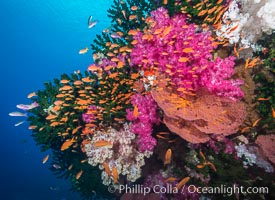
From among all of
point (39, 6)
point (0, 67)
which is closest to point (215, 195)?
point (39, 6)

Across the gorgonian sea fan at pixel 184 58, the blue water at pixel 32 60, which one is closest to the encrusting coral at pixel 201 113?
the gorgonian sea fan at pixel 184 58

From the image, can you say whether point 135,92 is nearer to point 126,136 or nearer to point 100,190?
point 126,136

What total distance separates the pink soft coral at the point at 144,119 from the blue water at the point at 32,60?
70.0 feet

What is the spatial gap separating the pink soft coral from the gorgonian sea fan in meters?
0.87

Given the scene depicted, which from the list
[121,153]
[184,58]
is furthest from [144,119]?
[184,58]

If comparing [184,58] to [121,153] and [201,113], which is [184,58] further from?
[121,153]

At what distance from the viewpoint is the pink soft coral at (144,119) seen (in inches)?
231

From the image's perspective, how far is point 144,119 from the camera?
5.89 metres

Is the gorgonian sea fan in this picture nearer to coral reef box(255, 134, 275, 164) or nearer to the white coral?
the white coral

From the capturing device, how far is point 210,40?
527 centimetres

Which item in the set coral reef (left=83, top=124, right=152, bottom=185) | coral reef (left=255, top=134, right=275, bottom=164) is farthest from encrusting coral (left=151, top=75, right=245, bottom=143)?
coral reef (left=83, top=124, right=152, bottom=185)

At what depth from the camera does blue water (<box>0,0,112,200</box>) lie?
32312 mm

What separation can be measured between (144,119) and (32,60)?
8208 centimetres

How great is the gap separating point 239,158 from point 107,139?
140 inches
